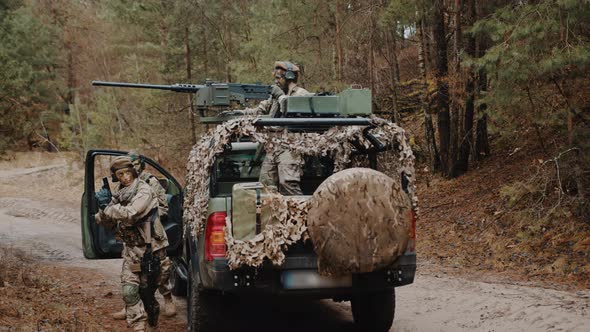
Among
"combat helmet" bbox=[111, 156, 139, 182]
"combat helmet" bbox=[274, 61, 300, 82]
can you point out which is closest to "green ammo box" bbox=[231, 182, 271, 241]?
"combat helmet" bbox=[111, 156, 139, 182]

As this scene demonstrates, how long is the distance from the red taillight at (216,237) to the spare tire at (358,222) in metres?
0.81

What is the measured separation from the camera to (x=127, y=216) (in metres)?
5.68

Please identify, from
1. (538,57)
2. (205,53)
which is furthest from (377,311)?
(205,53)

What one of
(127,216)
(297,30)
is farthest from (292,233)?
(297,30)

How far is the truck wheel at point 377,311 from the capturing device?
20.0 feet

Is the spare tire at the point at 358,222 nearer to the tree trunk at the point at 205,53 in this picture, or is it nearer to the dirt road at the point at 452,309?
the dirt road at the point at 452,309

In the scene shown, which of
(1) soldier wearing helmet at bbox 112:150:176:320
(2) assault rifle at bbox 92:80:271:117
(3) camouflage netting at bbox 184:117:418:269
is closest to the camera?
(3) camouflage netting at bbox 184:117:418:269

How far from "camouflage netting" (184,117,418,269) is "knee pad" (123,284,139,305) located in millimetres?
762

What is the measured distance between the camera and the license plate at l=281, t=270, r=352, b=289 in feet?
16.5

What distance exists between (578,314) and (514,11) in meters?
4.83

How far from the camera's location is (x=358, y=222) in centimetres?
457

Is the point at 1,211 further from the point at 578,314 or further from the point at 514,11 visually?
the point at 578,314

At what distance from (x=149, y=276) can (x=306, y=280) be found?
1.81 meters

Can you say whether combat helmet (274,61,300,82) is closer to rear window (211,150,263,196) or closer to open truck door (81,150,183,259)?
rear window (211,150,263,196)
